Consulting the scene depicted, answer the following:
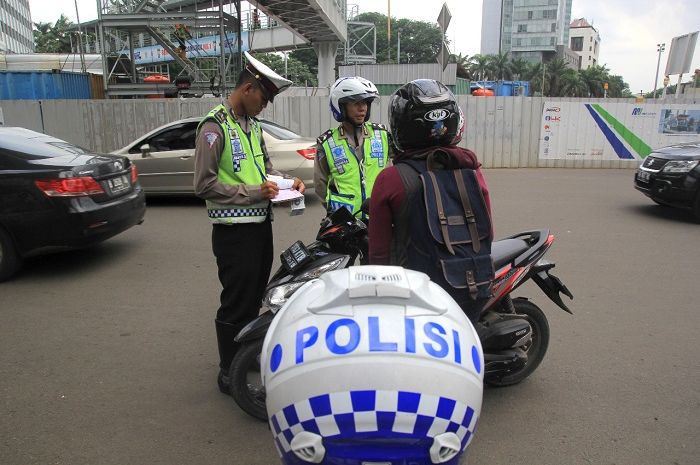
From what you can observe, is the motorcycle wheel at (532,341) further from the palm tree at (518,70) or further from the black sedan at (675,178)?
the palm tree at (518,70)

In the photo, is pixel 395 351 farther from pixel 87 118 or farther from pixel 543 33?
pixel 543 33

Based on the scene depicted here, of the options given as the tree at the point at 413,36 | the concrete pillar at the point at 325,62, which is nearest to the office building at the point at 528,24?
the tree at the point at 413,36

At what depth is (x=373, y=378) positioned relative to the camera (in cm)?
128

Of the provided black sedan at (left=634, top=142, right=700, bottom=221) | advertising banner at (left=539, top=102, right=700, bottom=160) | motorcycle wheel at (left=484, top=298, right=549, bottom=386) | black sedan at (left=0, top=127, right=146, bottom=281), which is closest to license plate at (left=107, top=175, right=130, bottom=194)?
black sedan at (left=0, top=127, right=146, bottom=281)

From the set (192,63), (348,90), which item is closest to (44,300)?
(348,90)

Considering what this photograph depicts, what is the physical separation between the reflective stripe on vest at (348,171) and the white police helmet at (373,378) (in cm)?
195

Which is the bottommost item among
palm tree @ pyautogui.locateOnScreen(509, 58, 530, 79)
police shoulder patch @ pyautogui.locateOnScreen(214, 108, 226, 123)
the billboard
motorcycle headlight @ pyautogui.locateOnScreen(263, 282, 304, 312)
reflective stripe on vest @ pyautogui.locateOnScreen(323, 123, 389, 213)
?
motorcycle headlight @ pyautogui.locateOnScreen(263, 282, 304, 312)

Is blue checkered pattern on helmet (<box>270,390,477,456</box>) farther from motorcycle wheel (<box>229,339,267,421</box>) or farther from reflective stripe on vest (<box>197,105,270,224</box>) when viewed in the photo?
reflective stripe on vest (<box>197,105,270,224</box>)

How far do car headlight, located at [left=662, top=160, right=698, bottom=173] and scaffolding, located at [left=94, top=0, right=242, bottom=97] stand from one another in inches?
464

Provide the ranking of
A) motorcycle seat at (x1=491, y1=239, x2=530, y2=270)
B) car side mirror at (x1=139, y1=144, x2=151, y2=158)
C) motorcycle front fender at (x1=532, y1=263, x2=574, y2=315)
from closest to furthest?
motorcycle seat at (x1=491, y1=239, x2=530, y2=270)
motorcycle front fender at (x1=532, y1=263, x2=574, y2=315)
car side mirror at (x1=139, y1=144, x2=151, y2=158)

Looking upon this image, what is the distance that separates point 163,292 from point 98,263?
1.42 metres

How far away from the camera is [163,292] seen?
5.13 metres

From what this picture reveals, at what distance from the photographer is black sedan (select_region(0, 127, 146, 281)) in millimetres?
5344

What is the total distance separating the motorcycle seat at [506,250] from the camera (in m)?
3.13
